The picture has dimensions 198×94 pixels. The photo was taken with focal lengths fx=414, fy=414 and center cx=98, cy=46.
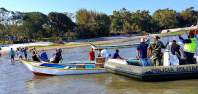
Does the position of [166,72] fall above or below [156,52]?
below

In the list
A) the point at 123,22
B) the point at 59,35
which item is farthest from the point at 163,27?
the point at 59,35

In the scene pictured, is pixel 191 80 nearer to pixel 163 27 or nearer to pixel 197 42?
pixel 197 42

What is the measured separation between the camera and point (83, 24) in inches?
4599

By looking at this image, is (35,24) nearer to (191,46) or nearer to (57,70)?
(57,70)

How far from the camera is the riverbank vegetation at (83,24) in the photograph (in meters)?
110

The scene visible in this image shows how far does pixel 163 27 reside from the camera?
146250mm

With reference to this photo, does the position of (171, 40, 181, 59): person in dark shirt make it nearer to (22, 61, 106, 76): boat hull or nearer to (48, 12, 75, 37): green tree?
(22, 61, 106, 76): boat hull

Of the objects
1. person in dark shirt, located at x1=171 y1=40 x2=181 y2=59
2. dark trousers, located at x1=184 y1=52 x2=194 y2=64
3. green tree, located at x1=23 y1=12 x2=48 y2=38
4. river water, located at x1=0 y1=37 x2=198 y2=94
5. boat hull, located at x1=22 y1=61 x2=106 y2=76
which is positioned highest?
green tree, located at x1=23 y1=12 x2=48 y2=38

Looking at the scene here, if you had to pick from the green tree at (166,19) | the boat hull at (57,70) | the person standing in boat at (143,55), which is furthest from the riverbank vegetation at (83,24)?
the person standing in boat at (143,55)

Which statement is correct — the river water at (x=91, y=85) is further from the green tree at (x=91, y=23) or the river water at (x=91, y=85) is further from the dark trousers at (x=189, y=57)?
the green tree at (x=91, y=23)

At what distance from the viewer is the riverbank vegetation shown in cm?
10975

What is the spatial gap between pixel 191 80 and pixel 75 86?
5.89 m

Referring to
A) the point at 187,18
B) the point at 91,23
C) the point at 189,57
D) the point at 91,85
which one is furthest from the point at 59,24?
the point at 189,57

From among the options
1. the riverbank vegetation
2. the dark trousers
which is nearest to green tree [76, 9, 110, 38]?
the riverbank vegetation
